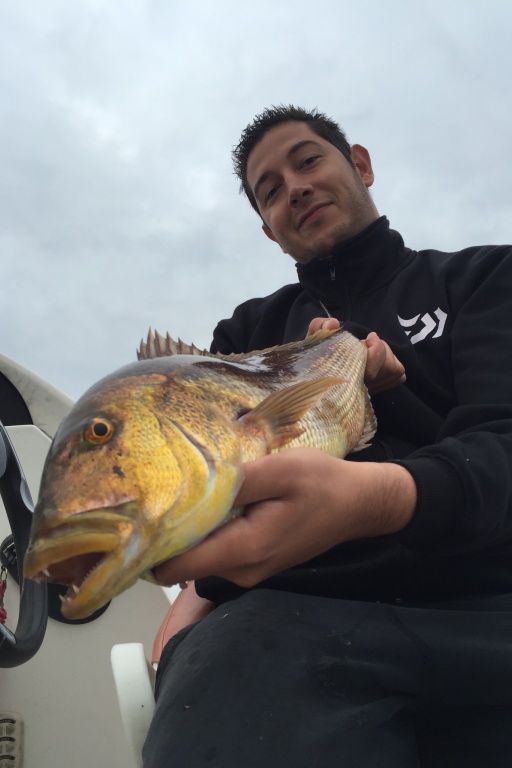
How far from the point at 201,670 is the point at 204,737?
221 millimetres

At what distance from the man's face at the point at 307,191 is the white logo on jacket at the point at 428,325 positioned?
2.76 feet

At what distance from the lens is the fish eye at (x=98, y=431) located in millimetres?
1236

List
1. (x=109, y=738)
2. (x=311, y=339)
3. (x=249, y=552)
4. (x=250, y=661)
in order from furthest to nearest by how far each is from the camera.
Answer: (x=109, y=738)
(x=311, y=339)
(x=250, y=661)
(x=249, y=552)

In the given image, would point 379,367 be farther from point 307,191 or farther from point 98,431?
point 98,431

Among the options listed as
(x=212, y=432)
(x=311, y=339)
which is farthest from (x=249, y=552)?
(x=311, y=339)

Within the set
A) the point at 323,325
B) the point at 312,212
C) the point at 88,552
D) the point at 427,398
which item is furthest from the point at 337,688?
the point at 312,212

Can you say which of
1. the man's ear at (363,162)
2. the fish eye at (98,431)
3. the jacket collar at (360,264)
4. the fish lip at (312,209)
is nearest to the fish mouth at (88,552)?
the fish eye at (98,431)

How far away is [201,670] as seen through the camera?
5.40ft

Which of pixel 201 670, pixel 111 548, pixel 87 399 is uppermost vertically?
pixel 87 399

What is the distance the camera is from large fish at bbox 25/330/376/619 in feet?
3.54

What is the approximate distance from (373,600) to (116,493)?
4.34ft

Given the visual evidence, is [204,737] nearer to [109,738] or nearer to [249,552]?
[249,552]

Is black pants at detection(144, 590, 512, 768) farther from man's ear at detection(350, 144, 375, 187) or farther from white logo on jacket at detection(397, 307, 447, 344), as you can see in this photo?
man's ear at detection(350, 144, 375, 187)

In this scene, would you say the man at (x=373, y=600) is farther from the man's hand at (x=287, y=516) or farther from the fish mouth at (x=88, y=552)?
the fish mouth at (x=88, y=552)
